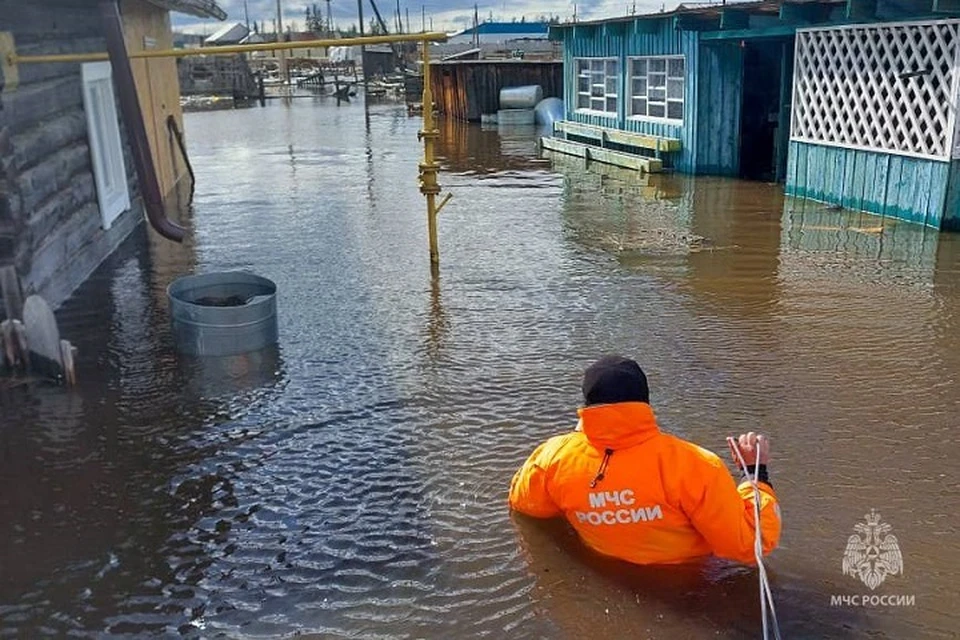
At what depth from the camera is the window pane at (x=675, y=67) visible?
15.9 m

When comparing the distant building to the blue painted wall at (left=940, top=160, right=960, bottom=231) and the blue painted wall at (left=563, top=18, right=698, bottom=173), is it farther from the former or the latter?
the blue painted wall at (left=940, top=160, right=960, bottom=231)

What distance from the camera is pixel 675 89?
1620cm

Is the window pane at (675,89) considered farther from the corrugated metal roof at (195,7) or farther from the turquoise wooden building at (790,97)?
the corrugated metal roof at (195,7)

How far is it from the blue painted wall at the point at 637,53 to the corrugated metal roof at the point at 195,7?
753cm

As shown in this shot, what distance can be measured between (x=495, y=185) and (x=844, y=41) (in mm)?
5736

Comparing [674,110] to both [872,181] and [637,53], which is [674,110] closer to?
[637,53]

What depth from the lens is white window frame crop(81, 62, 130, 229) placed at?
9349mm

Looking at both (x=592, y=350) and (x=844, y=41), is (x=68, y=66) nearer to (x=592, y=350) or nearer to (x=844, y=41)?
(x=592, y=350)

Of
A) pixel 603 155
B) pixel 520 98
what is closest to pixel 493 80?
pixel 520 98

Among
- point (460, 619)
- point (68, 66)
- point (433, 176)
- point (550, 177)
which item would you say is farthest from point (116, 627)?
point (550, 177)

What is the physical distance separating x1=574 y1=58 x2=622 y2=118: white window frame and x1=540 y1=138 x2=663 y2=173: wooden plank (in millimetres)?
840

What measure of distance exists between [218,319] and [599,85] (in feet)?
46.9

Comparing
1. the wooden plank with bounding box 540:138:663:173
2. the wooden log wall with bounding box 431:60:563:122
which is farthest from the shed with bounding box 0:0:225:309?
the wooden log wall with bounding box 431:60:563:122

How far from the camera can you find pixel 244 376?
6.15 m
